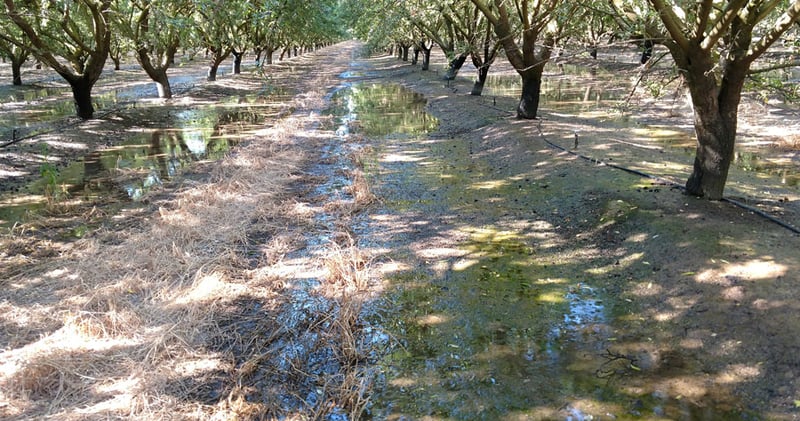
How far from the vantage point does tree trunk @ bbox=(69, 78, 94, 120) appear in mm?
16516

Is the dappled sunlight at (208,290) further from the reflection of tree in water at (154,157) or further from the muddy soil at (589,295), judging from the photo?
the reflection of tree in water at (154,157)

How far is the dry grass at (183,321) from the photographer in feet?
13.8

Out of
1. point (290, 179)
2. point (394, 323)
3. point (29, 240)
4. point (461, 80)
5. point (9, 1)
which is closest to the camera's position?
point (394, 323)

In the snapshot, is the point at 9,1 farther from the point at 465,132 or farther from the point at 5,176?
the point at 465,132

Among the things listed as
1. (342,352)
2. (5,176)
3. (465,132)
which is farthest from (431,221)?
(5,176)

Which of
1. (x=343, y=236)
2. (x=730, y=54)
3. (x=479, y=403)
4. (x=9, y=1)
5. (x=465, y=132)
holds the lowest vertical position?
(x=479, y=403)

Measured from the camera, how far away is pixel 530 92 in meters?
13.9

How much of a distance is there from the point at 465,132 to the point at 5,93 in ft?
76.1

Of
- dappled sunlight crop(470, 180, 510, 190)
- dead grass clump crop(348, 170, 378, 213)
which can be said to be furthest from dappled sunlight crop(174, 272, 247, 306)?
dappled sunlight crop(470, 180, 510, 190)

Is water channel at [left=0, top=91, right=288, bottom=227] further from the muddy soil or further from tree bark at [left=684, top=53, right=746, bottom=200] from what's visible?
tree bark at [left=684, top=53, right=746, bottom=200]

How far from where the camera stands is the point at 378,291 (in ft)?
20.0

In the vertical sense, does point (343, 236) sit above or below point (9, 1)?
below

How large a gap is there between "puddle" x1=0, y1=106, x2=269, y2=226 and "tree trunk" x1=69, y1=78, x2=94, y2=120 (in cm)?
224

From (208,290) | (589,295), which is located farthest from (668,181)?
(208,290)
